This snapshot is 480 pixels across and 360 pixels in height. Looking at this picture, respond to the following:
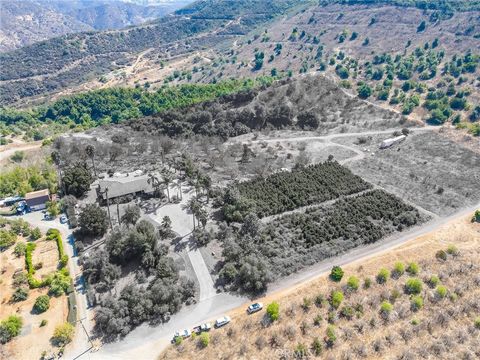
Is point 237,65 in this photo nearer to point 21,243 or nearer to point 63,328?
point 21,243

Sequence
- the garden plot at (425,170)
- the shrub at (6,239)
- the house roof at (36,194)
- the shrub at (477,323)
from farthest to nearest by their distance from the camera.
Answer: the garden plot at (425,170)
the house roof at (36,194)
the shrub at (6,239)
the shrub at (477,323)

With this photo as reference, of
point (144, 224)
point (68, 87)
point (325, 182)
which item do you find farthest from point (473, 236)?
point (68, 87)

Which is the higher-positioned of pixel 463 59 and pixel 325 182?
pixel 463 59

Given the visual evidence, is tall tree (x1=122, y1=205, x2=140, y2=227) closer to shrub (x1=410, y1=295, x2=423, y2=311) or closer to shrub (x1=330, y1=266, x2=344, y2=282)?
shrub (x1=330, y1=266, x2=344, y2=282)

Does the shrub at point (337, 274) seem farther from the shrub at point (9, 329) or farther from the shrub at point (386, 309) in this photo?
the shrub at point (9, 329)

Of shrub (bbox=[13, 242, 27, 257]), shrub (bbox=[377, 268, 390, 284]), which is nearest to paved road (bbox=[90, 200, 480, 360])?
shrub (bbox=[377, 268, 390, 284])

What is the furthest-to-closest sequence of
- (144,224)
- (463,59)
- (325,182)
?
(463,59) < (325,182) < (144,224)

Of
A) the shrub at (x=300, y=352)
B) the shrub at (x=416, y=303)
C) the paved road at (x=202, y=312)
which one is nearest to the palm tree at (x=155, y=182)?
the paved road at (x=202, y=312)
